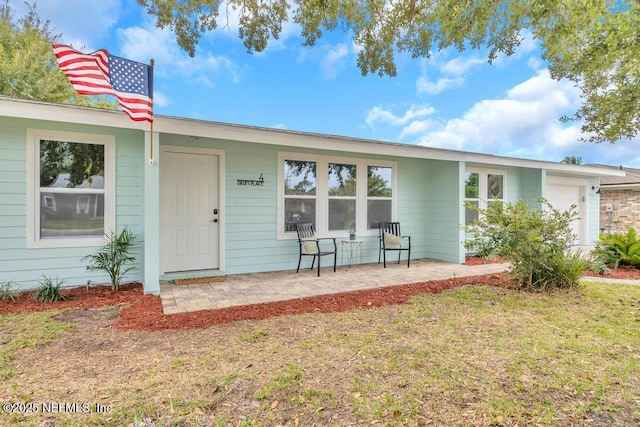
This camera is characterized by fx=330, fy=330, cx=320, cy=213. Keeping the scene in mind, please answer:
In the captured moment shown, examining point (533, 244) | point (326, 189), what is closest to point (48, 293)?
point (326, 189)

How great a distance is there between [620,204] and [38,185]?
1664cm

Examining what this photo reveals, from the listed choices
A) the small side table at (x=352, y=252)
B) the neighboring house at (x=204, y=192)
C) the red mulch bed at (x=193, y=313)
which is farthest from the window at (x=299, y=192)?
the red mulch bed at (x=193, y=313)

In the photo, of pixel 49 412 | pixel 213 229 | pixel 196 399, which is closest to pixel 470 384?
pixel 196 399

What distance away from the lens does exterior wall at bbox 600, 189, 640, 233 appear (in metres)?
11.6

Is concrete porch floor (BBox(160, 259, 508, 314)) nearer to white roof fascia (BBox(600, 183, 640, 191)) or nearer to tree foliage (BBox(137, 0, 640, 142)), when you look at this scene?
tree foliage (BBox(137, 0, 640, 142))

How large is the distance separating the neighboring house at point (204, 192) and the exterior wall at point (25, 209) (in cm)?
1

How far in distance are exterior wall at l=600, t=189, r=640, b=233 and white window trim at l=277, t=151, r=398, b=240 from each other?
1037 cm

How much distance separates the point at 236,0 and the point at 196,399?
633 cm

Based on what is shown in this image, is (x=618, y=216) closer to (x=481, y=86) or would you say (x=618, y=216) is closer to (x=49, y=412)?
(x=481, y=86)

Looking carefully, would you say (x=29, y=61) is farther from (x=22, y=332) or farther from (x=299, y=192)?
(x=22, y=332)

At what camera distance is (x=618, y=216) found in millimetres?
12070

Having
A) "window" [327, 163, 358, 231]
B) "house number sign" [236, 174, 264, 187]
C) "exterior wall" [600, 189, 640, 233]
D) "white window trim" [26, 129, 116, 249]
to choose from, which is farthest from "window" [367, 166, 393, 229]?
"exterior wall" [600, 189, 640, 233]

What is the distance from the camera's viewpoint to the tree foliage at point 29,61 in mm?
11586

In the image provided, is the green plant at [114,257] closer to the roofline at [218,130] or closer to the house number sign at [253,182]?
the roofline at [218,130]
